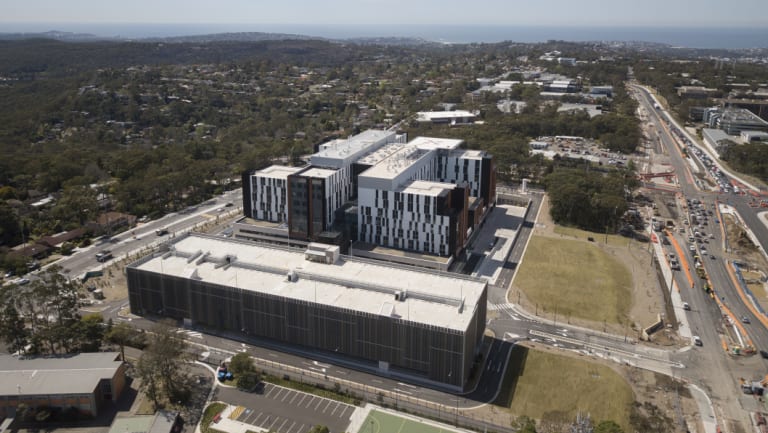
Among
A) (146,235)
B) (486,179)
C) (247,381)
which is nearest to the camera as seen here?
(247,381)

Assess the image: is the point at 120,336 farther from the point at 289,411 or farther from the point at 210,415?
the point at 289,411


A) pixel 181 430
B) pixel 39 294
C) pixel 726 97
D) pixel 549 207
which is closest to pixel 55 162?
pixel 39 294

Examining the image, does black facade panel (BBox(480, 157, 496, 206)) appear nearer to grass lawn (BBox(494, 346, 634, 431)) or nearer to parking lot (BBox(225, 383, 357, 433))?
grass lawn (BBox(494, 346, 634, 431))

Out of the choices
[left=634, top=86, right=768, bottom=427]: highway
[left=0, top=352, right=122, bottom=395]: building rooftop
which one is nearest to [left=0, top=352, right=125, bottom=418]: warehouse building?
[left=0, top=352, right=122, bottom=395]: building rooftop

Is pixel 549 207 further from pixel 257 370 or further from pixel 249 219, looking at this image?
pixel 257 370

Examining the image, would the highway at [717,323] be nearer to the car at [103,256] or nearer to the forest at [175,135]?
the forest at [175,135]

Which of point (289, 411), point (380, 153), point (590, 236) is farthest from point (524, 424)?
point (380, 153)

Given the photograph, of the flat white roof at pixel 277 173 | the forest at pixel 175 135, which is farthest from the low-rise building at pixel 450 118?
the flat white roof at pixel 277 173
